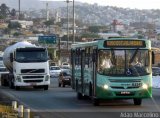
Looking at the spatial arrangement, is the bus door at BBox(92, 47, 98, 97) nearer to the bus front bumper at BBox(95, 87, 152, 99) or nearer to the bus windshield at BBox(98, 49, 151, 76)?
the bus windshield at BBox(98, 49, 151, 76)

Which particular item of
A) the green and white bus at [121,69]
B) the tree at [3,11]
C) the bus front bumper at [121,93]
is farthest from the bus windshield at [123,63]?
the tree at [3,11]

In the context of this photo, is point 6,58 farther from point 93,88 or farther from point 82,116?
point 82,116

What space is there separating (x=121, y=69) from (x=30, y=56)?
17165 millimetres

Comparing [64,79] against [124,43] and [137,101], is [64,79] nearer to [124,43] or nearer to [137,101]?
[137,101]

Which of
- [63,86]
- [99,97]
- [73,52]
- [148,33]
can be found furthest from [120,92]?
[148,33]

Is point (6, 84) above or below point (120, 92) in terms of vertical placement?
below

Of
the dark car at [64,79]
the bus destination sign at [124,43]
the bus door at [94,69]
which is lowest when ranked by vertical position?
the dark car at [64,79]

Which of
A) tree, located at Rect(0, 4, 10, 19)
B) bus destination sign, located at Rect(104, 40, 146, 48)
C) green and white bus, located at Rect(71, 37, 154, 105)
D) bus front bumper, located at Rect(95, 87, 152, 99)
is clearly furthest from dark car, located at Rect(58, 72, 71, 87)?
tree, located at Rect(0, 4, 10, 19)

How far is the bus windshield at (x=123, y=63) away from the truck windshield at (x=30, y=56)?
16.6 meters

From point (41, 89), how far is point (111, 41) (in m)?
18.9

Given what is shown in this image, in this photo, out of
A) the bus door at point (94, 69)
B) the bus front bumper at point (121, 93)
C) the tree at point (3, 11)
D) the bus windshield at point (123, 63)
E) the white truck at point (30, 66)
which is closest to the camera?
the bus front bumper at point (121, 93)

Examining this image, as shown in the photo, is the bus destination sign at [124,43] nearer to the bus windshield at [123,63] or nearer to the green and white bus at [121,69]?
the green and white bus at [121,69]

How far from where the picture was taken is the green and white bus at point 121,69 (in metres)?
23.9

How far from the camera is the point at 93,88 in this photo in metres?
24.6
